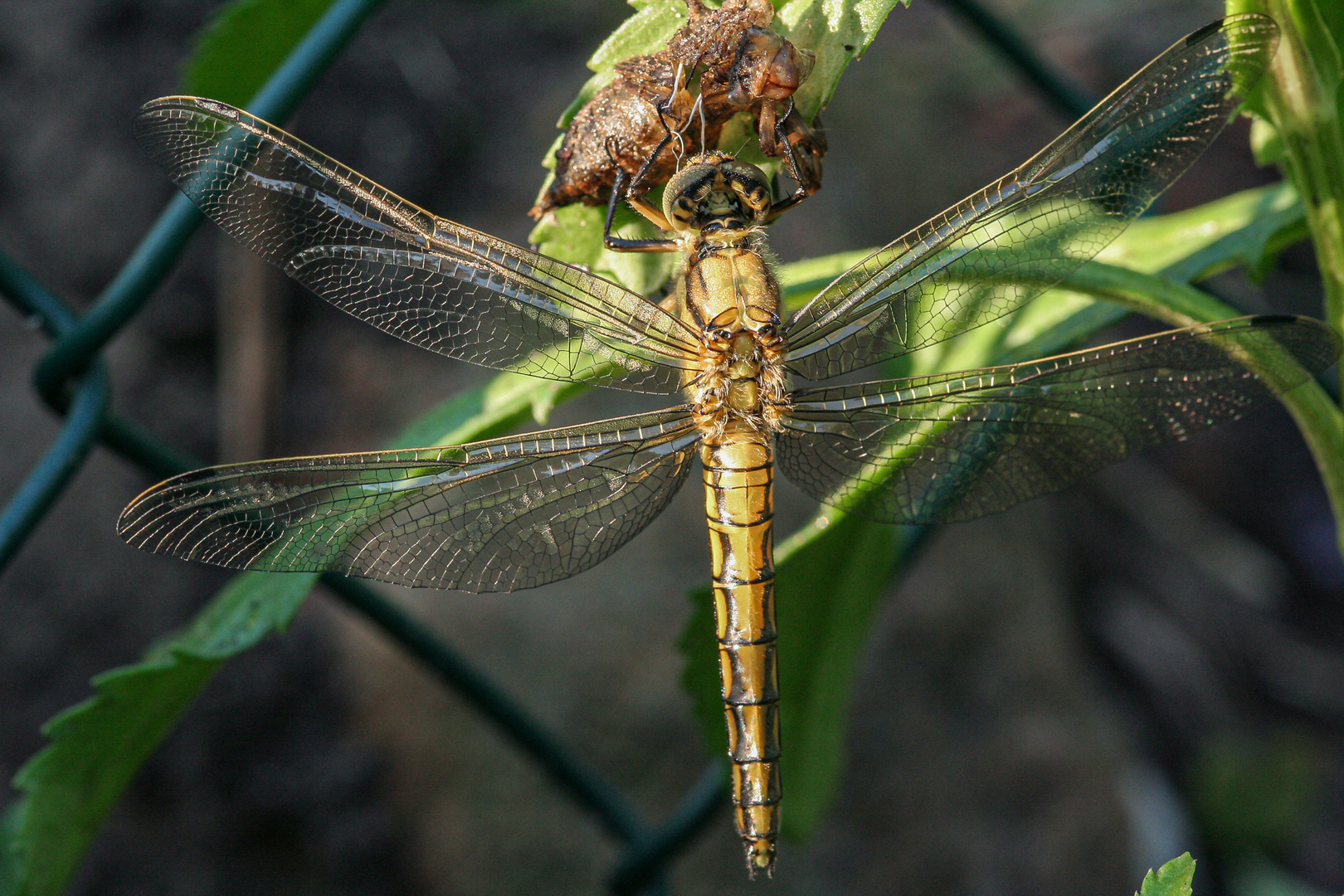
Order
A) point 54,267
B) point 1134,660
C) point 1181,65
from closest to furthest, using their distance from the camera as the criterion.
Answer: point 1181,65
point 54,267
point 1134,660

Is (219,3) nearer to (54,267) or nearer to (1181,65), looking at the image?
(54,267)

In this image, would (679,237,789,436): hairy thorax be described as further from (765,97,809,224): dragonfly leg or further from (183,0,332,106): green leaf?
(183,0,332,106): green leaf

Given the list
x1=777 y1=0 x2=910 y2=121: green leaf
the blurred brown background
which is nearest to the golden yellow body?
x1=777 y1=0 x2=910 y2=121: green leaf

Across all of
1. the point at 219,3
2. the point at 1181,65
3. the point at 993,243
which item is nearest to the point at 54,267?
the point at 219,3

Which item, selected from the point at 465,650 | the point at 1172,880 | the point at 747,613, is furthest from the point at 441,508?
the point at 465,650

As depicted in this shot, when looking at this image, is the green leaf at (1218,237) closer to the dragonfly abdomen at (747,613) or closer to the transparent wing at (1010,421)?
the transparent wing at (1010,421)
